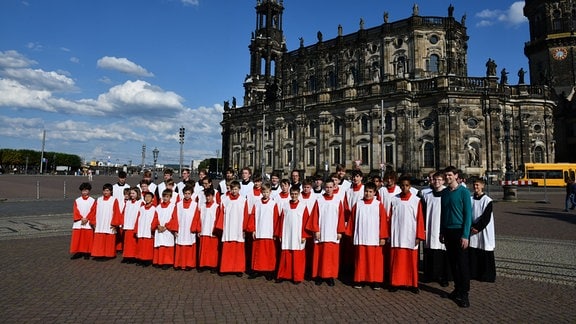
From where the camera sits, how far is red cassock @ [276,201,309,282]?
7031 millimetres

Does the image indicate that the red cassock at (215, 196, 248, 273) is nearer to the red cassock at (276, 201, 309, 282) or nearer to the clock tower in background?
the red cassock at (276, 201, 309, 282)

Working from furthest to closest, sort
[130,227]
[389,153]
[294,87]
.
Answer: [294,87], [389,153], [130,227]

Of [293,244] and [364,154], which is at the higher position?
[364,154]

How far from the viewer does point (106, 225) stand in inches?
353

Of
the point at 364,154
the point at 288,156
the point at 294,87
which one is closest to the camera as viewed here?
the point at 364,154

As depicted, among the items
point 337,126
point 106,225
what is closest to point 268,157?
point 337,126

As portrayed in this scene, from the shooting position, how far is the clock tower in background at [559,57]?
2285 inches

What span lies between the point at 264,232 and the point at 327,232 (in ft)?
4.17

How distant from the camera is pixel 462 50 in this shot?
48.7 m

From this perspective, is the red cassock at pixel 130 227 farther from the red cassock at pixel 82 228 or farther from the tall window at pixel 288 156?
the tall window at pixel 288 156

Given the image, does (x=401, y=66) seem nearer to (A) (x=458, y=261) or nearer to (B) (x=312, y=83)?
(B) (x=312, y=83)

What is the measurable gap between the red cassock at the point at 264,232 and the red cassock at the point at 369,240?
1.62 m

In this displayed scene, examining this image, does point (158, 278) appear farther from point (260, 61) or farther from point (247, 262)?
point (260, 61)

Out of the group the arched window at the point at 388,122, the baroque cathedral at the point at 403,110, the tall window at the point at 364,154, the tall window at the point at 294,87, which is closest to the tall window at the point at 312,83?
the baroque cathedral at the point at 403,110
